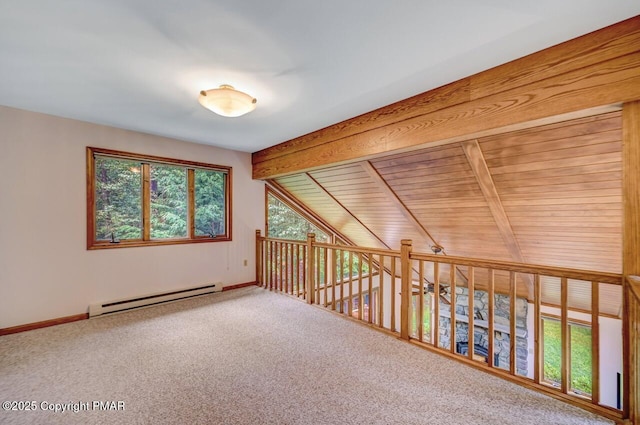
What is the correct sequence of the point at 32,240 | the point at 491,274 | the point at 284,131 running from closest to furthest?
1. the point at 491,274
2. the point at 32,240
3. the point at 284,131

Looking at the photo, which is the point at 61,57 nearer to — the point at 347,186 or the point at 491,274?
the point at 347,186

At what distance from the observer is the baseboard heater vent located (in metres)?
3.13

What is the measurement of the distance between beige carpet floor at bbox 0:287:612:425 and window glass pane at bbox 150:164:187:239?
1269 millimetres

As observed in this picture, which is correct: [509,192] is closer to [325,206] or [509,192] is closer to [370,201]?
[370,201]

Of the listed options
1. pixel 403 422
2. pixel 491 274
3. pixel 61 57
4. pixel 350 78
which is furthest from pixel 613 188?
pixel 61 57

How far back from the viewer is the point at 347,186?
13.0 ft

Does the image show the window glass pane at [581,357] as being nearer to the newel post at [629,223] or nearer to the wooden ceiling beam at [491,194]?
the wooden ceiling beam at [491,194]

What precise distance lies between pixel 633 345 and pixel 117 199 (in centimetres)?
467

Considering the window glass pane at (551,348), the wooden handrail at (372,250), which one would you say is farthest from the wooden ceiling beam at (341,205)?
the window glass pane at (551,348)

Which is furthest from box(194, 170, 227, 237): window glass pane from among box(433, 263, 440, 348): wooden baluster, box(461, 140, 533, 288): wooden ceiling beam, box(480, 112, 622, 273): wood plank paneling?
box(480, 112, 622, 273): wood plank paneling

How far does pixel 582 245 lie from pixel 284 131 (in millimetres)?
3538

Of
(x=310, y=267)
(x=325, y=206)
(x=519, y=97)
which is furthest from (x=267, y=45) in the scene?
(x=325, y=206)

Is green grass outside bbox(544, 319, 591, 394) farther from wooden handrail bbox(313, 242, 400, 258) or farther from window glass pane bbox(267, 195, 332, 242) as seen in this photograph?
window glass pane bbox(267, 195, 332, 242)

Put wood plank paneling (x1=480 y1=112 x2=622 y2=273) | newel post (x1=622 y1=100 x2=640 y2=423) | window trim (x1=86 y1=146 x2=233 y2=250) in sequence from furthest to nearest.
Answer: window trim (x1=86 y1=146 x2=233 y2=250)
wood plank paneling (x1=480 y1=112 x2=622 y2=273)
newel post (x1=622 y1=100 x2=640 y2=423)
